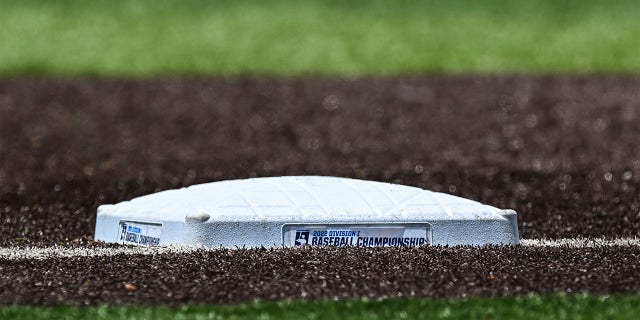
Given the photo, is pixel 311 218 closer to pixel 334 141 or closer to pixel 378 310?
pixel 378 310

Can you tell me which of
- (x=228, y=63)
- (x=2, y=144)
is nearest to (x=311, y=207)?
(x=2, y=144)

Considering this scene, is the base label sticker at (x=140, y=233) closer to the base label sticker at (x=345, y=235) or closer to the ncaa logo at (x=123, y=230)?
the ncaa logo at (x=123, y=230)

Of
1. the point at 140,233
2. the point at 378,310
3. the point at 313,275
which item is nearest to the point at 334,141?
the point at 140,233

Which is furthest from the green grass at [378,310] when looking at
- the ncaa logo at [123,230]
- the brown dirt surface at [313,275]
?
the ncaa logo at [123,230]

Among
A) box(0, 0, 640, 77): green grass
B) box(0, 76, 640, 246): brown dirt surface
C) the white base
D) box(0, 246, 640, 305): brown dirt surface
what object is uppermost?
box(0, 0, 640, 77): green grass

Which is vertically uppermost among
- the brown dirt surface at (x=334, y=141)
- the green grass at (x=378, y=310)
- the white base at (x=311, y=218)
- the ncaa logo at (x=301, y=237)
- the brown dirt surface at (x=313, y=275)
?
the brown dirt surface at (x=334, y=141)

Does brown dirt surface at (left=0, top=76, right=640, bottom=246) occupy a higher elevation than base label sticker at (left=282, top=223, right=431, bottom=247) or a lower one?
higher

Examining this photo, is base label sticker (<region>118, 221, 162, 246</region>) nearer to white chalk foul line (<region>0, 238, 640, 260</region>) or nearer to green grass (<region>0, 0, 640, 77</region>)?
white chalk foul line (<region>0, 238, 640, 260</region>)

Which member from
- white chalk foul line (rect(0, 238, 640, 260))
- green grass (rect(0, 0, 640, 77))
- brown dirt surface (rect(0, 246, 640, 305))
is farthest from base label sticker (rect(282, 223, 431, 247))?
green grass (rect(0, 0, 640, 77))
